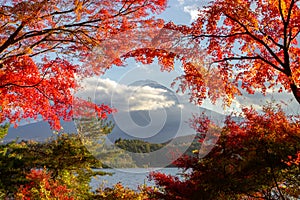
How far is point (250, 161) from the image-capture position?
6.14 meters

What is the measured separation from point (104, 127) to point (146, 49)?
11.8 metres

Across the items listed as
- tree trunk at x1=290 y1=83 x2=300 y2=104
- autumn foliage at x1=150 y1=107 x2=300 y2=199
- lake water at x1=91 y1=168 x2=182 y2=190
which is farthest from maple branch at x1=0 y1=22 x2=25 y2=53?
tree trunk at x1=290 y1=83 x2=300 y2=104

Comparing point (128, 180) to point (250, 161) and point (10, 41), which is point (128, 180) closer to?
point (10, 41)

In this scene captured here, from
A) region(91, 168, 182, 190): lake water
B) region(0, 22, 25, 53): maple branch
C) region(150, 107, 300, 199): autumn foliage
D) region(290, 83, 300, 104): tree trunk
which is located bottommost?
region(91, 168, 182, 190): lake water

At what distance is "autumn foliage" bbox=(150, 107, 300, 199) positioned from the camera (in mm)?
5984

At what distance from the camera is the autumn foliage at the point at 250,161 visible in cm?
598

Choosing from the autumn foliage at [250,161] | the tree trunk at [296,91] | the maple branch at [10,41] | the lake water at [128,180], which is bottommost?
the lake water at [128,180]

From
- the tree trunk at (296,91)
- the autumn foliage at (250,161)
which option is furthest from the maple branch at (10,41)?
the tree trunk at (296,91)

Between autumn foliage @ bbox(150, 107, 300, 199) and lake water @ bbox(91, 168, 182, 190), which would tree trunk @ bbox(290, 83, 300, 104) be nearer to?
autumn foliage @ bbox(150, 107, 300, 199)

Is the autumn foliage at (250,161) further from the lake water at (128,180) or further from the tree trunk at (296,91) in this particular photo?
the lake water at (128,180)

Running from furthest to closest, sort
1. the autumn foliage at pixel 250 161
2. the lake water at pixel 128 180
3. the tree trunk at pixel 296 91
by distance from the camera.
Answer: the lake water at pixel 128 180, the tree trunk at pixel 296 91, the autumn foliage at pixel 250 161

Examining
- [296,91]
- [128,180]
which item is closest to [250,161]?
[296,91]

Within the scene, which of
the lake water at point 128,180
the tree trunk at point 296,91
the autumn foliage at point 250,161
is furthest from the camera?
the lake water at point 128,180

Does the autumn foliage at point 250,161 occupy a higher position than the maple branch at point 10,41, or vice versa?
the maple branch at point 10,41
